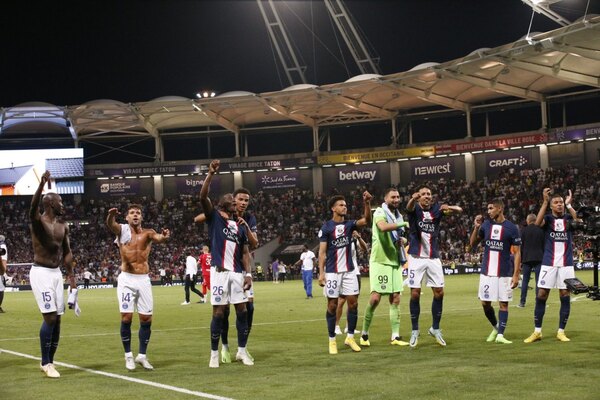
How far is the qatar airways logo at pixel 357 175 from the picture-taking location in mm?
66875

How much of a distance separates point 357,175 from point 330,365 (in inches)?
2217

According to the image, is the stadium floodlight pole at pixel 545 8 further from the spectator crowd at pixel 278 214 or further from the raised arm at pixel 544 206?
the raised arm at pixel 544 206

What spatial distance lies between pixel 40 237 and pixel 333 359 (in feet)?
14.9

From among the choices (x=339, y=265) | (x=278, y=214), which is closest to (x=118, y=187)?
(x=278, y=214)

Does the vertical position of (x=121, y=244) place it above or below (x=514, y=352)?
above

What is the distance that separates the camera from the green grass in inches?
359

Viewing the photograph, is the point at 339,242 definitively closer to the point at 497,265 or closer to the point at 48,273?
the point at 497,265

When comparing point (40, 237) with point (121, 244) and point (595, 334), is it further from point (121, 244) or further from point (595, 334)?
point (595, 334)

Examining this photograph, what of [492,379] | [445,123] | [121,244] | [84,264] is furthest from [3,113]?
[492,379]

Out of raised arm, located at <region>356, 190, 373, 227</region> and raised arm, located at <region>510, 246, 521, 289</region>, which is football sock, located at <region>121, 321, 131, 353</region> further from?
raised arm, located at <region>510, 246, 521, 289</region>

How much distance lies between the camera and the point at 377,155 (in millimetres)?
64125

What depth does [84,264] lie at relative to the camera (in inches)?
2511

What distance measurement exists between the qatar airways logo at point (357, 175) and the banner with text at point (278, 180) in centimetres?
387

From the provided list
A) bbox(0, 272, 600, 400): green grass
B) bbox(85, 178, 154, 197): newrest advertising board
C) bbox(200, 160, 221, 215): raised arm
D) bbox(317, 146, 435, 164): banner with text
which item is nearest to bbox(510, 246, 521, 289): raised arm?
bbox(0, 272, 600, 400): green grass
